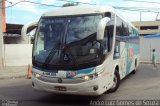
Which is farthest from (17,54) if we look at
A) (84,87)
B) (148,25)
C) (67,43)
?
(148,25)

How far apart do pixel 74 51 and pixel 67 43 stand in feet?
1.21

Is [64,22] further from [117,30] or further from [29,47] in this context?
[29,47]

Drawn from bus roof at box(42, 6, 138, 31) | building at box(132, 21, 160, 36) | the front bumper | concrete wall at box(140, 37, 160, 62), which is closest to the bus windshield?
bus roof at box(42, 6, 138, 31)

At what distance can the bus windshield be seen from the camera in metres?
9.52

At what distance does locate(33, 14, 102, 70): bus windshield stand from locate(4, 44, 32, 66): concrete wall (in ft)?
57.1

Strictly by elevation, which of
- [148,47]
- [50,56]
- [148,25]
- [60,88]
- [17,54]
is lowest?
[148,25]

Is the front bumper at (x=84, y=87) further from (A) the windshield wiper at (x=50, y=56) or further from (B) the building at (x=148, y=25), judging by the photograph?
(B) the building at (x=148, y=25)

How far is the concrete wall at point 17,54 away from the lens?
2716 cm

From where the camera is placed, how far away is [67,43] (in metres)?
9.74

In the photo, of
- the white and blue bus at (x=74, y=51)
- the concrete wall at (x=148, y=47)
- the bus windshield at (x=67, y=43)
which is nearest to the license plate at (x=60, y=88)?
the white and blue bus at (x=74, y=51)

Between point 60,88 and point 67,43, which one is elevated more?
point 67,43

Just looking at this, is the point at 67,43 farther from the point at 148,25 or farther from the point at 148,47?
the point at 148,25

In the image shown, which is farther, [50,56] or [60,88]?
[50,56]

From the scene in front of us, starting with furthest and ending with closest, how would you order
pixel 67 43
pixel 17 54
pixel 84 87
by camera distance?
pixel 17 54 → pixel 67 43 → pixel 84 87
